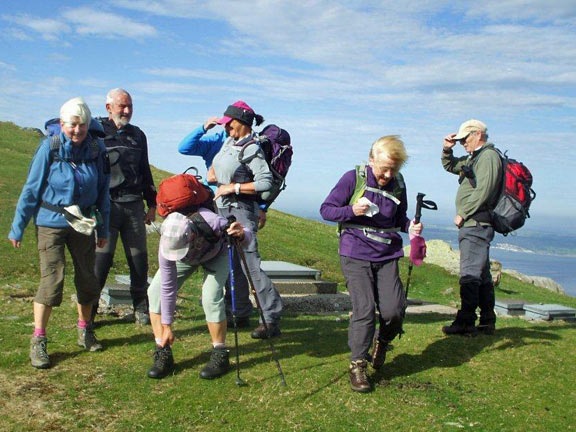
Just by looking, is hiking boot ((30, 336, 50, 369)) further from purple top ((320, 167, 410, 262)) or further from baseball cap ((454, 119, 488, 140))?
baseball cap ((454, 119, 488, 140))

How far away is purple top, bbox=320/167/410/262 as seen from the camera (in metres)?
6.30

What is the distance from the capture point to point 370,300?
245 inches

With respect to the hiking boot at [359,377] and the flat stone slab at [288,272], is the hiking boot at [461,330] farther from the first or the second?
the flat stone slab at [288,272]

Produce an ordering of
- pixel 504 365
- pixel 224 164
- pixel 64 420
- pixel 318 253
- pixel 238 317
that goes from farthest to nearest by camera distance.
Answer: pixel 318 253, pixel 238 317, pixel 224 164, pixel 504 365, pixel 64 420

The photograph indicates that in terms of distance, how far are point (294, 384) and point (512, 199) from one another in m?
3.88

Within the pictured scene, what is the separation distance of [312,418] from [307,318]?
14.3 ft

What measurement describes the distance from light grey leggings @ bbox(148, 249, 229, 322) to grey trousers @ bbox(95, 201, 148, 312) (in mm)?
1877

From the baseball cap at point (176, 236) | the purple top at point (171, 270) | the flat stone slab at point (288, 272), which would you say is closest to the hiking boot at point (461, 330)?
the purple top at point (171, 270)

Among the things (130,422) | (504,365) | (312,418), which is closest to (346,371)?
(312,418)

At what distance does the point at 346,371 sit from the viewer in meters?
6.57

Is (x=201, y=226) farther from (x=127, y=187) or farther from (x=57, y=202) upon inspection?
(x=127, y=187)

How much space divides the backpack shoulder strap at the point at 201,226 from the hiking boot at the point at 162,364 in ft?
4.34

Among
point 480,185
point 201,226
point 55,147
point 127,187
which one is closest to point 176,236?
point 201,226

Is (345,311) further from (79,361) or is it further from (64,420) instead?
(64,420)
